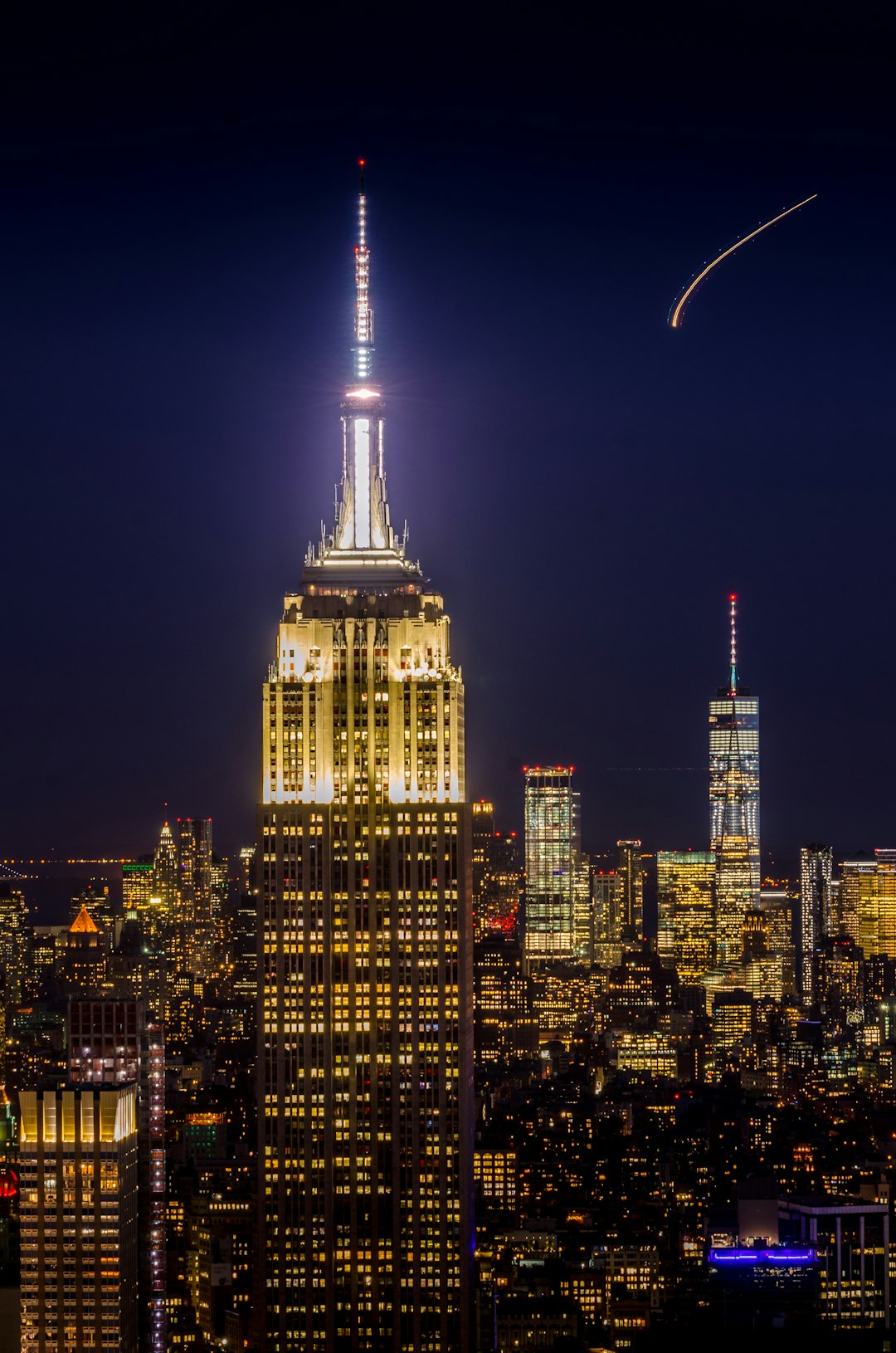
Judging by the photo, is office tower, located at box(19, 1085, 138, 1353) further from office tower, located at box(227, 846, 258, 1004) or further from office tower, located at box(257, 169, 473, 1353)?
office tower, located at box(227, 846, 258, 1004)

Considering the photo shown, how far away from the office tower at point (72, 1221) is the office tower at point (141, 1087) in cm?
96

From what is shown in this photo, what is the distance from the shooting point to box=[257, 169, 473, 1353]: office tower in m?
18.8

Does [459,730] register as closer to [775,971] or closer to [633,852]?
[633,852]

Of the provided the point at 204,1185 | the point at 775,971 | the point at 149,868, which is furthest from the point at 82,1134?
the point at 775,971

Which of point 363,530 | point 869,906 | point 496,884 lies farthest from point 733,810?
point 363,530

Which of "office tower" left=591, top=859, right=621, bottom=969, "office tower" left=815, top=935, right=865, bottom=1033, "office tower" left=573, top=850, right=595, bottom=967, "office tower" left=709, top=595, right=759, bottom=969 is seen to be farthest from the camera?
"office tower" left=815, top=935, right=865, bottom=1033

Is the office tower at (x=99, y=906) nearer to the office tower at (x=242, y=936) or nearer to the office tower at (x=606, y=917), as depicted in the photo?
the office tower at (x=242, y=936)

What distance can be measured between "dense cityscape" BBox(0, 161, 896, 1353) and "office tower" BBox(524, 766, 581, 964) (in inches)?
7.2

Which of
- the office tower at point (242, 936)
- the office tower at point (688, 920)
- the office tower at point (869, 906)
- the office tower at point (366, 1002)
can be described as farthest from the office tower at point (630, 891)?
the office tower at point (366, 1002)

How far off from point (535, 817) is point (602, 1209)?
424cm

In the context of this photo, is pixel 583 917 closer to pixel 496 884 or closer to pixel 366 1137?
pixel 496 884

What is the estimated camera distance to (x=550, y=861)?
119 feet

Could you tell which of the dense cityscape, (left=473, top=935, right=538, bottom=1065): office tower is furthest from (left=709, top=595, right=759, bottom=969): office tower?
(left=473, top=935, right=538, bottom=1065): office tower

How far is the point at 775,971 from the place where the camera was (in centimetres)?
4431
